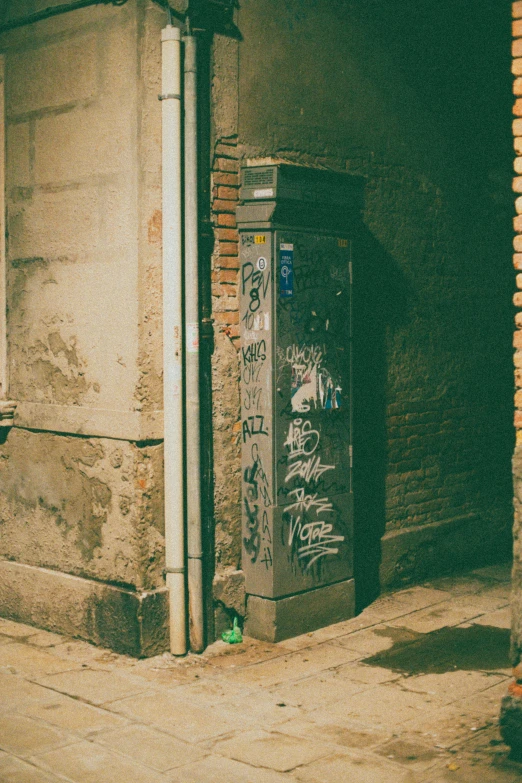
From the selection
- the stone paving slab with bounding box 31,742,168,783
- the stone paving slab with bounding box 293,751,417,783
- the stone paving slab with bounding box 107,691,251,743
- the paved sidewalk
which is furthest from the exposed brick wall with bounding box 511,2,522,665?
the stone paving slab with bounding box 31,742,168,783

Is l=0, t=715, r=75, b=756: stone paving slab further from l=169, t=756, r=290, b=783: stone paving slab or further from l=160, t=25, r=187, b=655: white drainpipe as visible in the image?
l=160, t=25, r=187, b=655: white drainpipe

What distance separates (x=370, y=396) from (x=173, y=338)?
200 cm

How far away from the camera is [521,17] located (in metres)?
4.43

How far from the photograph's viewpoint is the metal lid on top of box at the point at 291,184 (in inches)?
240

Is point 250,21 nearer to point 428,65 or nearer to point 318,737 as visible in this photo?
point 428,65

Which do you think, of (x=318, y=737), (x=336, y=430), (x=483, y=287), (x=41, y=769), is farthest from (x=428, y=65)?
(x=41, y=769)

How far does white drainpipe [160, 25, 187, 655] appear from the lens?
587 centimetres

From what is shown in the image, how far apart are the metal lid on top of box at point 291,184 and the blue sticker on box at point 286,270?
311mm

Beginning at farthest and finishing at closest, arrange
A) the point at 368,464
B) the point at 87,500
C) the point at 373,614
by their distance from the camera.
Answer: the point at 368,464, the point at 373,614, the point at 87,500

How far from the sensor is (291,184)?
6.16m

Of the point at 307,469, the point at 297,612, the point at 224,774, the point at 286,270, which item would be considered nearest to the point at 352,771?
the point at 224,774

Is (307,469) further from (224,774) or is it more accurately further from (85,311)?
(224,774)

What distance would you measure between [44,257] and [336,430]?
2.25 metres

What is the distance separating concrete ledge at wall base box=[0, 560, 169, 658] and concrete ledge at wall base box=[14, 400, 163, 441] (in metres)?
0.94
